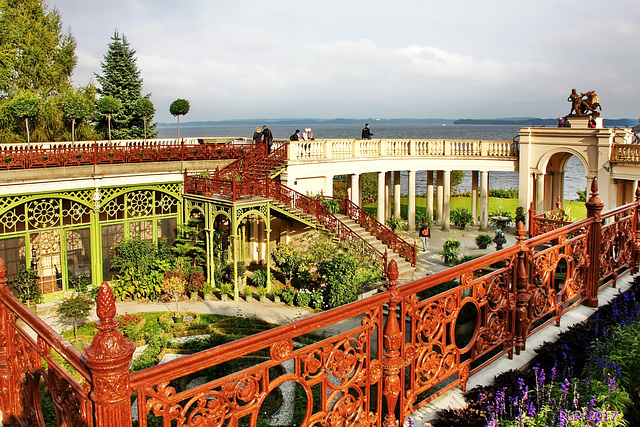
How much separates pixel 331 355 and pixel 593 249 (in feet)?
14.5

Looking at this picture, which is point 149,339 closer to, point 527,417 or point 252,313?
point 252,313

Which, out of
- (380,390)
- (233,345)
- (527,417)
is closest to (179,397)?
(233,345)

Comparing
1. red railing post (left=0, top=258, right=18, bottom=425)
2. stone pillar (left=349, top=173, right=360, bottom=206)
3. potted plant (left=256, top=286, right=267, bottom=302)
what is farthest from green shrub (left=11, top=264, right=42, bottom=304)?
red railing post (left=0, top=258, right=18, bottom=425)

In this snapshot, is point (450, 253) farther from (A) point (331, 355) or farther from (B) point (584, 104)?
(A) point (331, 355)

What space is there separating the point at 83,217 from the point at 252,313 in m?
6.42

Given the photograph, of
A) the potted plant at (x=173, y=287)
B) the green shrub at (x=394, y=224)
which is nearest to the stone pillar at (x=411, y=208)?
the green shrub at (x=394, y=224)

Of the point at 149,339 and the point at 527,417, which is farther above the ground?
the point at 527,417

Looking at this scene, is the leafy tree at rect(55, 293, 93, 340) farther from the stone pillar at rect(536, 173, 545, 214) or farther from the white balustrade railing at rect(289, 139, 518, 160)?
the stone pillar at rect(536, 173, 545, 214)

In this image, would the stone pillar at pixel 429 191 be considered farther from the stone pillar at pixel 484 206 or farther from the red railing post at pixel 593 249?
the red railing post at pixel 593 249

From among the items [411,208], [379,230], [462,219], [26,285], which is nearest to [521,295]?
[26,285]

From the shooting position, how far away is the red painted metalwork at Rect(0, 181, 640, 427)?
10.2ft

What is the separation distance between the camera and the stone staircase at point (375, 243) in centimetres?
2184

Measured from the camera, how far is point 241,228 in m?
22.5

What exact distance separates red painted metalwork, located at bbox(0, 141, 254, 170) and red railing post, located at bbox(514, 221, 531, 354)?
16.0m
